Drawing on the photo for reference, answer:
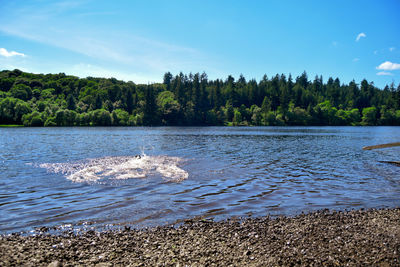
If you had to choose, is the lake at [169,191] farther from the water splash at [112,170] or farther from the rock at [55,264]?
the rock at [55,264]

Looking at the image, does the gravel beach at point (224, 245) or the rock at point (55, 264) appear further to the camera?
the gravel beach at point (224, 245)

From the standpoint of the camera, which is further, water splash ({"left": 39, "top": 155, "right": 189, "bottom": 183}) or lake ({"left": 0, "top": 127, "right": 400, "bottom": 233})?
water splash ({"left": 39, "top": 155, "right": 189, "bottom": 183})

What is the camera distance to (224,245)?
1055cm

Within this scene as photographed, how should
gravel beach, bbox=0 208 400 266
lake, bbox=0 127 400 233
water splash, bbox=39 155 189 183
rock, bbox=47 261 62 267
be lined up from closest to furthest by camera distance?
rock, bbox=47 261 62 267
gravel beach, bbox=0 208 400 266
lake, bbox=0 127 400 233
water splash, bbox=39 155 189 183

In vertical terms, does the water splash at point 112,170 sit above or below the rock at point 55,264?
below

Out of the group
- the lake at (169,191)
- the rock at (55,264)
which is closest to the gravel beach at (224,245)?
the rock at (55,264)

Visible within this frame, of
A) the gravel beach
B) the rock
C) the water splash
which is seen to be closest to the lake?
the water splash

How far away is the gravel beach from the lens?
364 inches

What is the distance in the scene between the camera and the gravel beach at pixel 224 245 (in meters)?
9.24

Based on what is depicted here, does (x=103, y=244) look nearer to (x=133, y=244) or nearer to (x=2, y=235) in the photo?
(x=133, y=244)

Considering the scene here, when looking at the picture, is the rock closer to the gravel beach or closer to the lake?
the gravel beach

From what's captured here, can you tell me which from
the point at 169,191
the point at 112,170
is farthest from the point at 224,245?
the point at 112,170

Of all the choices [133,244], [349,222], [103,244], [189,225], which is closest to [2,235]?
[103,244]

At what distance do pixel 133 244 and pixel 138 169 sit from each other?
18.3m
